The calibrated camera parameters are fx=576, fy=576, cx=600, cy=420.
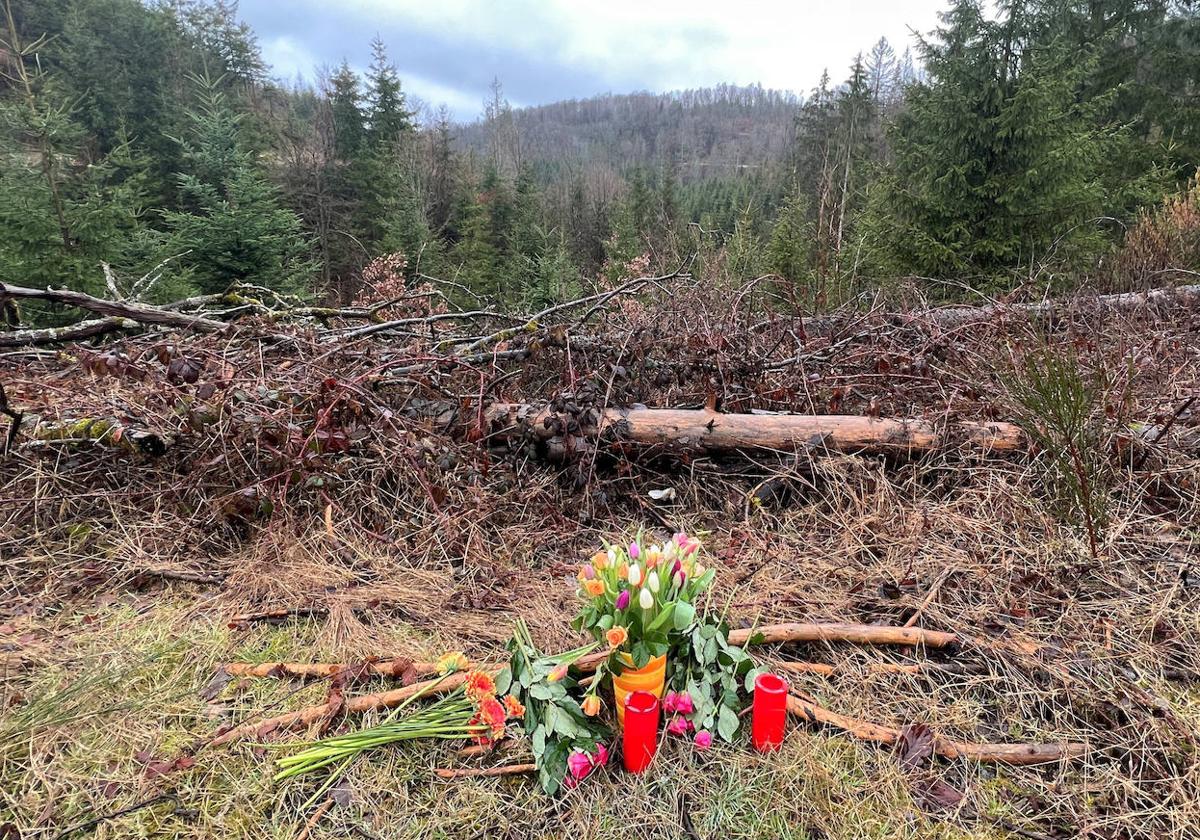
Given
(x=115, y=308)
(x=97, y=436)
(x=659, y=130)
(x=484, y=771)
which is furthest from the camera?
(x=659, y=130)

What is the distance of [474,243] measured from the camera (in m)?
19.8

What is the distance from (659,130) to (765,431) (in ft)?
226

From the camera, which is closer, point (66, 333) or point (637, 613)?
point (637, 613)

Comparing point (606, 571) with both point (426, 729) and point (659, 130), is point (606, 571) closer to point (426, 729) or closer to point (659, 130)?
point (426, 729)

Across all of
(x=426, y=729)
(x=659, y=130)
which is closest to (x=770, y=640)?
(x=426, y=729)

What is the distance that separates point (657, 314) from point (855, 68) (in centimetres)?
2122

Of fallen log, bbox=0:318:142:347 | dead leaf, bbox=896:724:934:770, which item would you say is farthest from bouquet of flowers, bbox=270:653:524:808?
fallen log, bbox=0:318:142:347

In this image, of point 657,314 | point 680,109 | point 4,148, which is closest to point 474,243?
point 4,148

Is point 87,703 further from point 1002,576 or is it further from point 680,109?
point 680,109

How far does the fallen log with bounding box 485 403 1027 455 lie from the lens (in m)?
2.78

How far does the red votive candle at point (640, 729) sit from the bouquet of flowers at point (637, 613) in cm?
5

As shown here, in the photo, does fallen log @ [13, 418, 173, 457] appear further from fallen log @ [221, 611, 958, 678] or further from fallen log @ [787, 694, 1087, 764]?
fallen log @ [787, 694, 1087, 764]

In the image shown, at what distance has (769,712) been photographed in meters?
1.45

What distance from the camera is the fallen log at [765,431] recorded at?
2781mm
